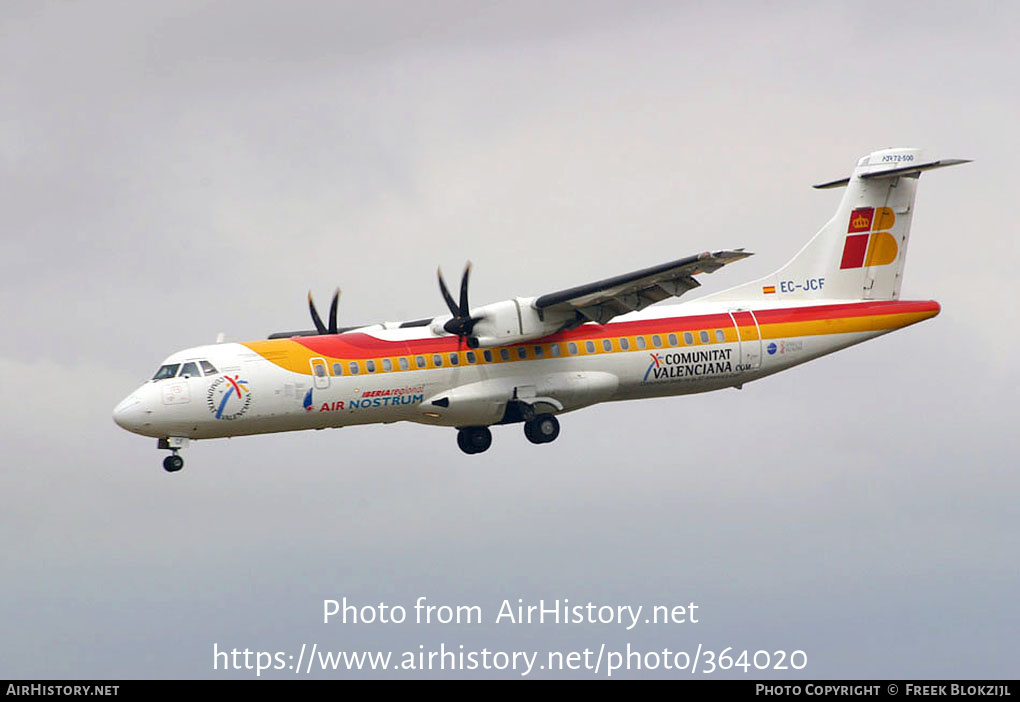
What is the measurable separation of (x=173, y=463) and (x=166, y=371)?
6.25 feet

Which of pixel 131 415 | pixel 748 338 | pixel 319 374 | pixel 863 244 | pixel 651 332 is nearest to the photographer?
pixel 131 415

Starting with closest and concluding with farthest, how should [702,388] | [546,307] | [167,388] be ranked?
[167,388]
[546,307]
[702,388]

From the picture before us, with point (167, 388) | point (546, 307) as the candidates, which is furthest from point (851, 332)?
point (167, 388)

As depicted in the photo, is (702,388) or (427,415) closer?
(427,415)

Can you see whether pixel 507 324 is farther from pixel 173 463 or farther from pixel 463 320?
pixel 173 463

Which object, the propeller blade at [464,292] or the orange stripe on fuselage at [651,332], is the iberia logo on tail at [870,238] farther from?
the propeller blade at [464,292]

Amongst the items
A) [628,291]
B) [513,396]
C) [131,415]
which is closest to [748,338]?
[628,291]

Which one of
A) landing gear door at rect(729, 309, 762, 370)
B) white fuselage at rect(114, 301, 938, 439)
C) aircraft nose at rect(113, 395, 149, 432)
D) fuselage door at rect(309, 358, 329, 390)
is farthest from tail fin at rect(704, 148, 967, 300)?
aircraft nose at rect(113, 395, 149, 432)

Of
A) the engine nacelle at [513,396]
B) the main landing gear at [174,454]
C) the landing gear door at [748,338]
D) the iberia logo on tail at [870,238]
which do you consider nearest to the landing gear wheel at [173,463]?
the main landing gear at [174,454]

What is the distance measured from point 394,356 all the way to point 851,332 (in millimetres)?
11318

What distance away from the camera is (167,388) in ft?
109

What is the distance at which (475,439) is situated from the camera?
1491 inches

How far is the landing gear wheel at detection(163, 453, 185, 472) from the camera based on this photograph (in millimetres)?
33594

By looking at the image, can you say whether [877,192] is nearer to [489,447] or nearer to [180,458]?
[489,447]
